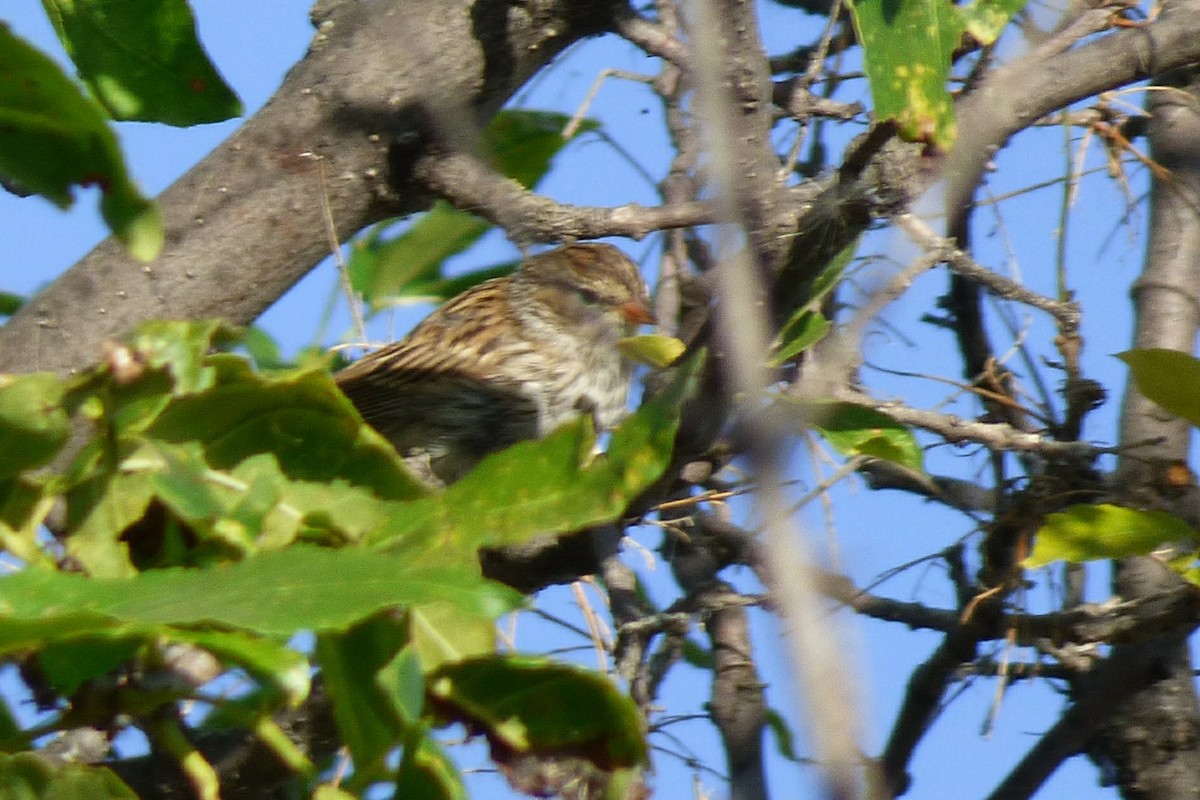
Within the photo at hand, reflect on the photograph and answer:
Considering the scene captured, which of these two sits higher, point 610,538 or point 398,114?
point 398,114

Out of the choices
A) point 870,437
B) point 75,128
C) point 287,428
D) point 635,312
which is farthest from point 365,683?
point 635,312

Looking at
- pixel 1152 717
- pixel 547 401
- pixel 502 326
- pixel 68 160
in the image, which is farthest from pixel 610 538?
pixel 502 326

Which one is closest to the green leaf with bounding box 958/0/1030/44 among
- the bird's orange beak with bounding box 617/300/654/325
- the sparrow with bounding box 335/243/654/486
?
the sparrow with bounding box 335/243/654/486

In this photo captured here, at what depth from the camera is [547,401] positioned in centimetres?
390

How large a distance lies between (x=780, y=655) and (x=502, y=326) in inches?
135

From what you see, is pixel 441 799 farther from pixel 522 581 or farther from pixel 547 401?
pixel 547 401

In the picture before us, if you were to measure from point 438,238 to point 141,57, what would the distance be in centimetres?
154

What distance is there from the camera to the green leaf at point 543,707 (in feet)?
4.42

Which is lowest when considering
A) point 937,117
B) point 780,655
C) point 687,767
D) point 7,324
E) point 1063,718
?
point 687,767

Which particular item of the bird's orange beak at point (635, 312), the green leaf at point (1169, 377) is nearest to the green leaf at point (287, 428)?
the green leaf at point (1169, 377)

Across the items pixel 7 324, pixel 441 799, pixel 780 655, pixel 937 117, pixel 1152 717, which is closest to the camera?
pixel 780 655

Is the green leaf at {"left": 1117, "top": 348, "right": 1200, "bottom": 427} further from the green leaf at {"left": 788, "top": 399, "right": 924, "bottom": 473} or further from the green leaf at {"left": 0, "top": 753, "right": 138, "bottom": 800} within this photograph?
the green leaf at {"left": 0, "top": 753, "right": 138, "bottom": 800}

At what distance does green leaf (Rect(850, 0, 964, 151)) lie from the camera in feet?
5.02

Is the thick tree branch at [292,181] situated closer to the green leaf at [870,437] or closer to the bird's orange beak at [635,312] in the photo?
the green leaf at [870,437]
